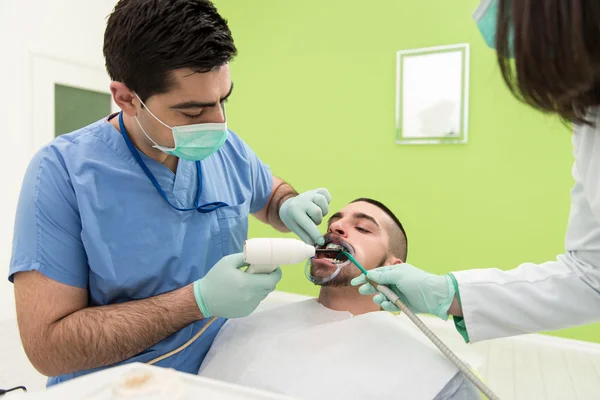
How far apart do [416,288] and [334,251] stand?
421 millimetres

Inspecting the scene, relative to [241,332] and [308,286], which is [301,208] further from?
[308,286]

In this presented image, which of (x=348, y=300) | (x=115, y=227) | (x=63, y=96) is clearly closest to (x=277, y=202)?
(x=348, y=300)

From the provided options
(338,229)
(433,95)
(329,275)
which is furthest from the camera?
(433,95)

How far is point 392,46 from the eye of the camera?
9.48 feet

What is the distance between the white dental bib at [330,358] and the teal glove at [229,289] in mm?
187

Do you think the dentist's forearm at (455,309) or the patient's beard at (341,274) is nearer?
the dentist's forearm at (455,309)

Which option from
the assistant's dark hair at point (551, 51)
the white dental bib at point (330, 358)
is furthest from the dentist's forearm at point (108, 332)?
the assistant's dark hair at point (551, 51)

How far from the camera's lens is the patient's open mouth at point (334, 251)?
1.54m

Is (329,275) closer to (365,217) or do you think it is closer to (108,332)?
(365,217)

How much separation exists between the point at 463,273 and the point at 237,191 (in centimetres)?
84

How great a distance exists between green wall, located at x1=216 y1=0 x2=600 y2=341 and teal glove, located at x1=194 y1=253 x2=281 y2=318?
1881 mm

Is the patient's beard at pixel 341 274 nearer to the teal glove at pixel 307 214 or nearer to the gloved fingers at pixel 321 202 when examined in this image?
the teal glove at pixel 307 214

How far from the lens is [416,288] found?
1.17m

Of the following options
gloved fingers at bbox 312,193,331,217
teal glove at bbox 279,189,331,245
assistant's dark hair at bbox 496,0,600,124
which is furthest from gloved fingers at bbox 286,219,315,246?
assistant's dark hair at bbox 496,0,600,124
